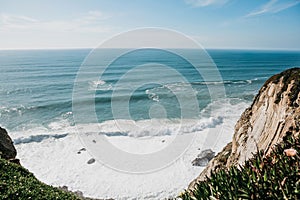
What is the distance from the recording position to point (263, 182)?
306cm

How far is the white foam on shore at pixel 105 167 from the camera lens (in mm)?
15961

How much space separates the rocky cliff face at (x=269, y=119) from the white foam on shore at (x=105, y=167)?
25.7ft

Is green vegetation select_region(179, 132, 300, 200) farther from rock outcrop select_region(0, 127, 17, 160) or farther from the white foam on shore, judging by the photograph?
the white foam on shore

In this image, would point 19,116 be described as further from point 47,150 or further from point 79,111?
point 47,150

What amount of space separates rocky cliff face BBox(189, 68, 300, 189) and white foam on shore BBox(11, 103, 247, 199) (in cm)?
783

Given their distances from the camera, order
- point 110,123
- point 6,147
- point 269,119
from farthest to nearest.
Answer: point 110,123 → point 6,147 → point 269,119

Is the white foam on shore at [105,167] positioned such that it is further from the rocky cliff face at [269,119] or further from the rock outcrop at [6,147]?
the rocky cliff face at [269,119]

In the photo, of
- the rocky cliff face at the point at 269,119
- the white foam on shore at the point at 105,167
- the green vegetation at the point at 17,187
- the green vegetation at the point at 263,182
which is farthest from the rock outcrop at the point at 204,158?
the green vegetation at the point at 263,182

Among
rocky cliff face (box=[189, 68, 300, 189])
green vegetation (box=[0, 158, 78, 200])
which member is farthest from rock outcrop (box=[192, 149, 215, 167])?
green vegetation (box=[0, 158, 78, 200])

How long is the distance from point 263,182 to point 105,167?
17.4 meters

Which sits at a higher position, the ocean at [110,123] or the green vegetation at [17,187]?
the green vegetation at [17,187]

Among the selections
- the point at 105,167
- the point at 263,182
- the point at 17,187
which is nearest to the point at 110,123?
the point at 105,167

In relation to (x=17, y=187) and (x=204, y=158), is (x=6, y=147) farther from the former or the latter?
(x=204, y=158)

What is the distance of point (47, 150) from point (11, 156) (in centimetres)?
1164
